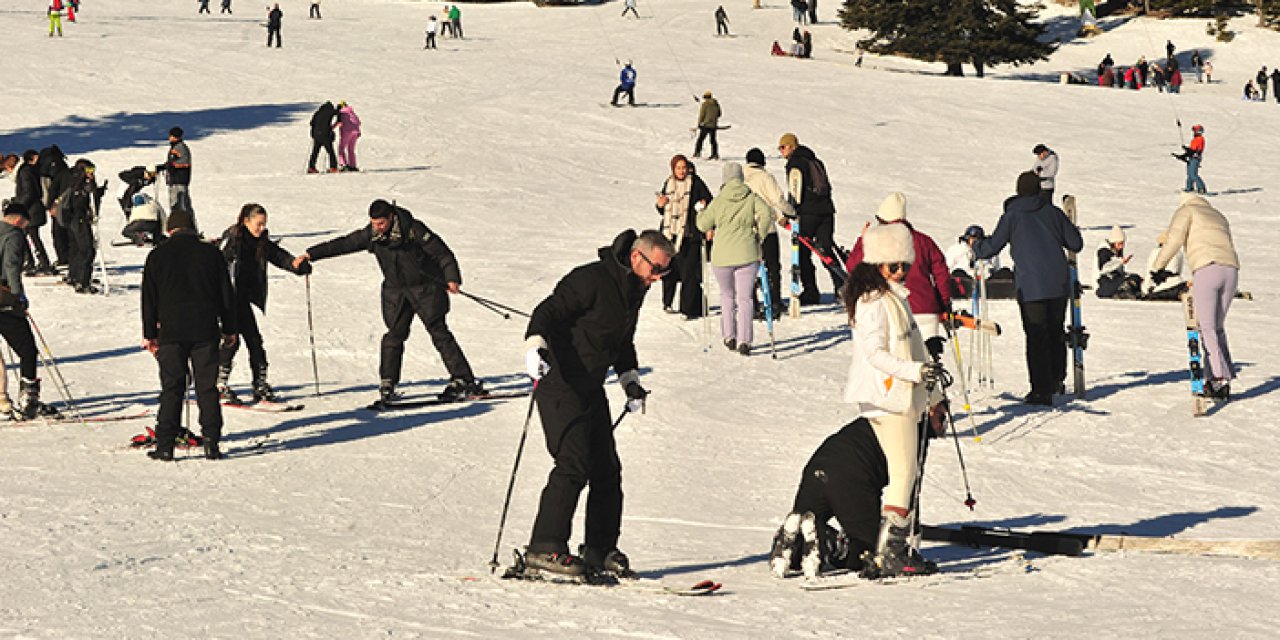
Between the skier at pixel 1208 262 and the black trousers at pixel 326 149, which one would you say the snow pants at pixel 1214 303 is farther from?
the black trousers at pixel 326 149

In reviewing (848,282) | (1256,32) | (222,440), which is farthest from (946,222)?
(1256,32)

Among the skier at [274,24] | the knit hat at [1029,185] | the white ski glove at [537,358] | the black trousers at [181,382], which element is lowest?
the black trousers at [181,382]

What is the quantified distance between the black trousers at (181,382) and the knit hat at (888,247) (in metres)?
4.79

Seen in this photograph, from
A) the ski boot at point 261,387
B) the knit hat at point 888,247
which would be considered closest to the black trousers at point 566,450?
the knit hat at point 888,247

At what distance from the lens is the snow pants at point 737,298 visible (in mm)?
15195

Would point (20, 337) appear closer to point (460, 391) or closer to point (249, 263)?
point (249, 263)

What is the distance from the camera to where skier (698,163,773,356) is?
49.5 ft

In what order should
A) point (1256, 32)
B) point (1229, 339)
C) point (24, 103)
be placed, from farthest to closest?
1. point (1256, 32)
2. point (24, 103)
3. point (1229, 339)

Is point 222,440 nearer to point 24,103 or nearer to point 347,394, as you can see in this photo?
point 347,394

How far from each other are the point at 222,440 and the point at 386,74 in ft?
111

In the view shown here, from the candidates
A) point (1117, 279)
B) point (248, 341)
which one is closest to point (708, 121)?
point (1117, 279)

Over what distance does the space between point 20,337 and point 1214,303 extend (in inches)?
373

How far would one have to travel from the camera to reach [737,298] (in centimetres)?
1562

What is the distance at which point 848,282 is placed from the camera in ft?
26.0
